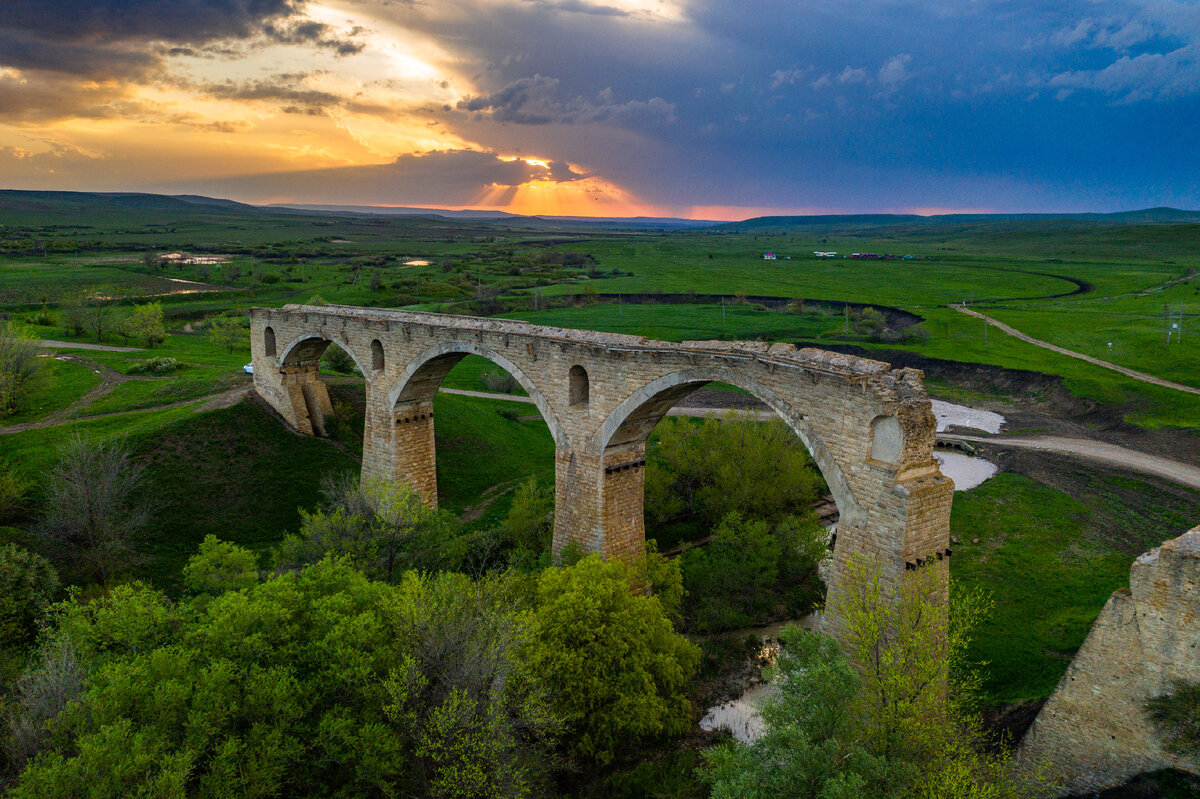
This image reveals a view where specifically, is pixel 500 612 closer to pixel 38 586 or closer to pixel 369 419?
pixel 38 586

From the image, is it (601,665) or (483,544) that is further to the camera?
(483,544)

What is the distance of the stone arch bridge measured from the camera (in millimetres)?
17281

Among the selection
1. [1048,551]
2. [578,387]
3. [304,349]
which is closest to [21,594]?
[578,387]

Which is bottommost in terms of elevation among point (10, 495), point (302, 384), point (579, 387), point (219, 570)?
point (219, 570)

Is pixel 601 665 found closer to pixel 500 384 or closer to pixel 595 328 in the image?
pixel 500 384

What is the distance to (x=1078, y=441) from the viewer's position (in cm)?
4300

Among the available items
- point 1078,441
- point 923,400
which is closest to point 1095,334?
point 1078,441

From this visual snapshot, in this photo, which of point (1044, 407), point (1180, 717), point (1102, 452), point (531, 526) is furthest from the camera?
point (1044, 407)

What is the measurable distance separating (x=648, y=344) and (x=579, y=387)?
12.2 ft

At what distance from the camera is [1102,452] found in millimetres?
40406

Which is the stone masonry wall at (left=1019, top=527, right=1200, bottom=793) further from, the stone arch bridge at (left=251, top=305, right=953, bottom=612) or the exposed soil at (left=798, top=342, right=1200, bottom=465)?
the exposed soil at (left=798, top=342, right=1200, bottom=465)

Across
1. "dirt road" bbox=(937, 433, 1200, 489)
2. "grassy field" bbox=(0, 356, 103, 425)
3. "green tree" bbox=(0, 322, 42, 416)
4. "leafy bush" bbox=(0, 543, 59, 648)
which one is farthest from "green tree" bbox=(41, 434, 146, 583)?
"dirt road" bbox=(937, 433, 1200, 489)

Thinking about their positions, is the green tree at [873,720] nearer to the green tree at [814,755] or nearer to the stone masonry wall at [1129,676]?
the green tree at [814,755]

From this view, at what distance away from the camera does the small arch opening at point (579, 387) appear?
24.8 meters
